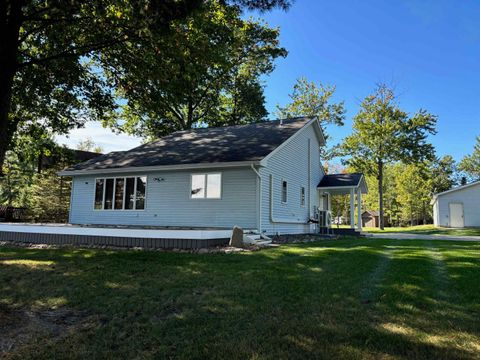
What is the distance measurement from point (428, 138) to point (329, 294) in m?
29.1

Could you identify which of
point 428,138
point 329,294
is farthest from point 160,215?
point 428,138

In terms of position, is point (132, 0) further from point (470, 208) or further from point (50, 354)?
point (470, 208)

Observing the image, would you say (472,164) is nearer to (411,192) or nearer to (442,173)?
(442,173)

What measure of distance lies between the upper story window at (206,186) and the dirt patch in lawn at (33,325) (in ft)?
29.4

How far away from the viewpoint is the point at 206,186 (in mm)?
13547

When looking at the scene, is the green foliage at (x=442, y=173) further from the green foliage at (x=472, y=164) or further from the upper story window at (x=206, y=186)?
the upper story window at (x=206, y=186)

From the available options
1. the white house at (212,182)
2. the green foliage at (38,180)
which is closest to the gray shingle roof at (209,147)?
the white house at (212,182)

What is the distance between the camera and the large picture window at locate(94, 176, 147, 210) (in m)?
15.1

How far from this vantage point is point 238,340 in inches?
130

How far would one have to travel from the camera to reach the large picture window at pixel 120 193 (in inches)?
593

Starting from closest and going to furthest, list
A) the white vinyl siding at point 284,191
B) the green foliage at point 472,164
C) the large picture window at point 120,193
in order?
the white vinyl siding at point 284,191
the large picture window at point 120,193
the green foliage at point 472,164

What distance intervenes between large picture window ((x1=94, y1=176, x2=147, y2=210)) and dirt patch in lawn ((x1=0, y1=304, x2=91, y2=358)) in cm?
1040

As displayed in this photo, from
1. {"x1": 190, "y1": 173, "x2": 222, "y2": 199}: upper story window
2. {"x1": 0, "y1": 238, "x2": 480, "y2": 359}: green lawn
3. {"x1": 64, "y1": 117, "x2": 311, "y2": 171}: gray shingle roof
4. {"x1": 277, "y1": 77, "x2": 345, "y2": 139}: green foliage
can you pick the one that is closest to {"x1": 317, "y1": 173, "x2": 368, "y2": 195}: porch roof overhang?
{"x1": 64, "y1": 117, "x2": 311, "y2": 171}: gray shingle roof

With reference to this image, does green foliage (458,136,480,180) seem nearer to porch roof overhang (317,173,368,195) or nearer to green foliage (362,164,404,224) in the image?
green foliage (362,164,404,224)
